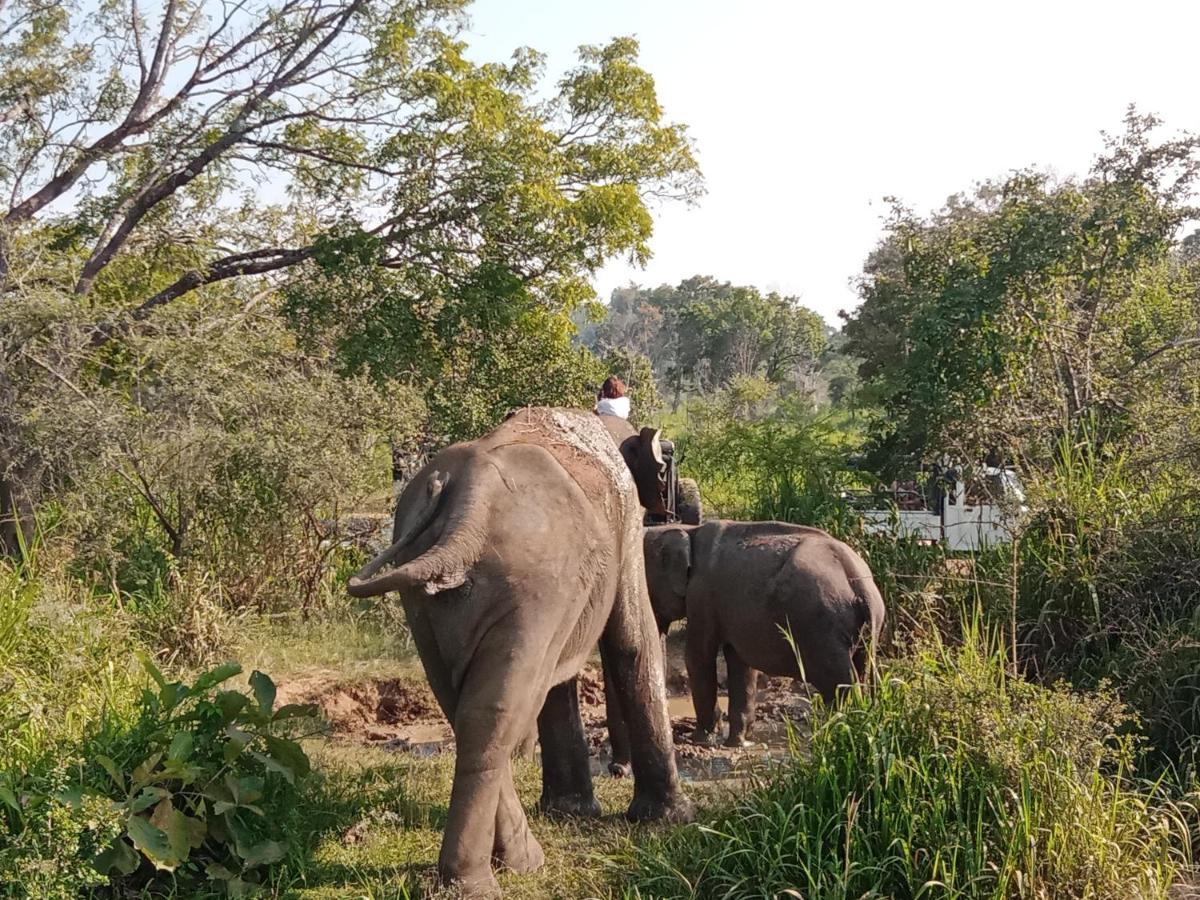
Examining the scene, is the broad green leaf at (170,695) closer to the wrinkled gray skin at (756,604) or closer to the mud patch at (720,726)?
the mud patch at (720,726)

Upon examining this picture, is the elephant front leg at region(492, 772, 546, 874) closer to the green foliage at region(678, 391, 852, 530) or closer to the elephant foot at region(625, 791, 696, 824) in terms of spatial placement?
the elephant foot at region(625, 791, 696, 824)

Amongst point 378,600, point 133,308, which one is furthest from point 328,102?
point 378,600

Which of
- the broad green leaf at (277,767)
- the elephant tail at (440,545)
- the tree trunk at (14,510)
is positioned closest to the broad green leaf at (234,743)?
the broad green leaf at (277,767)

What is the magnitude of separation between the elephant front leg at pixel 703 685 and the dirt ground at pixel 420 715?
0.17 meters

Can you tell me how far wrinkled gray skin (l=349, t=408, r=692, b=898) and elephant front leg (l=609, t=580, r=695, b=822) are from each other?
3 centimetres

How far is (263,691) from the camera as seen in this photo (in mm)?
4805

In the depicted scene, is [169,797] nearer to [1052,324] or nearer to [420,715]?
[420,715]

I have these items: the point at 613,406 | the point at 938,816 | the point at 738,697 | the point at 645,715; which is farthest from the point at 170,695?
the point at 738,697

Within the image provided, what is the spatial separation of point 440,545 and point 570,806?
6.93 ft

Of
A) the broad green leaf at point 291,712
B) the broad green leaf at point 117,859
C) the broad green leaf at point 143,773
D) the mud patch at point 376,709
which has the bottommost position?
the mud patch at point 376,709

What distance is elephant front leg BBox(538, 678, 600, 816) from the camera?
17.8ft

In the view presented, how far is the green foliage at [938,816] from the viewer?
3.96 m

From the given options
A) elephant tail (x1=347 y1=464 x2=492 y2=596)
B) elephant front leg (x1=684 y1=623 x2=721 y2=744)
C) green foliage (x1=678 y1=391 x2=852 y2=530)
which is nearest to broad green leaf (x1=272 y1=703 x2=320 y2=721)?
elephant tail (x1=347 y1=464 x2=492 y2=596)

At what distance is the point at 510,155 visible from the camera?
10.6 meters
